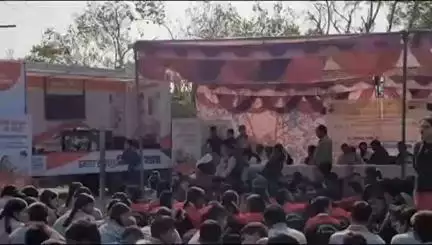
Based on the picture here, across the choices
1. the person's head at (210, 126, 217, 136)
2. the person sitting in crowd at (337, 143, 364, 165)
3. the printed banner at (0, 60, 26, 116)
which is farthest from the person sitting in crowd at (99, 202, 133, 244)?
the printed banner at (0, 60, 26, 116)

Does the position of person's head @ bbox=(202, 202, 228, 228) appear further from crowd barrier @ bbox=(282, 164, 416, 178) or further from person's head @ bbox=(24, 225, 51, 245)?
crowd barrier @ bbox=(282, 164, 416, 178)

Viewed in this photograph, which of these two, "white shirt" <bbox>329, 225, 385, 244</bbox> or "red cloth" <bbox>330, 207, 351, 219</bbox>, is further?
"red cloth" <bbox>330, 207, 351, 219</bbox>

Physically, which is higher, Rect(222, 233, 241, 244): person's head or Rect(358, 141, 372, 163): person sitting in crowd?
Rect(358, 141, 372, 163): person sitting in crowd

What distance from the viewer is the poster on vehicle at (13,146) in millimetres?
13688

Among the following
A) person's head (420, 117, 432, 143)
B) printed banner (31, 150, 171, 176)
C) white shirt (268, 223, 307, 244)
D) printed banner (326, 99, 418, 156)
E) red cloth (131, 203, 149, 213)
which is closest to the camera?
white shirt (268, 223, 307, 244)

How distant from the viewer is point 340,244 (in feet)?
21.4

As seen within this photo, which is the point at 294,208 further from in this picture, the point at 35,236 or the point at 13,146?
the point at 13,146

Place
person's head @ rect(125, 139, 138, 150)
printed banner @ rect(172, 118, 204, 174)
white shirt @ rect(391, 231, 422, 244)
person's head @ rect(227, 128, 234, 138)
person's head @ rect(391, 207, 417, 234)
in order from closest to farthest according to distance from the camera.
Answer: white shirt @ rect(391, 231, 422, 244)
person's head @ rect(391, 207, 417, 234)
printed banner @ rect(172, 118, 204, 174)
person's head @ rect(227, 128, 234, 138)
person's head @ rect(125, 139, 138, 150)

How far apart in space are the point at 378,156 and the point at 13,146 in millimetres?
5381

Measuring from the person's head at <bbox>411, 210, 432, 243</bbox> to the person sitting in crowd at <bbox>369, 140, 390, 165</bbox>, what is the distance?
→ 284 inches

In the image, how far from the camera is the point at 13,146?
1380 cm

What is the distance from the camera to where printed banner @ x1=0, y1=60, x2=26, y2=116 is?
1480 centimetres

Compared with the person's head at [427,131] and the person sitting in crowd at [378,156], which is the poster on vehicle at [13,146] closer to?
the person sitting in crowd at [378,156]

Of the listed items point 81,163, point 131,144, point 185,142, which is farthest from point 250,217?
point 131,144
